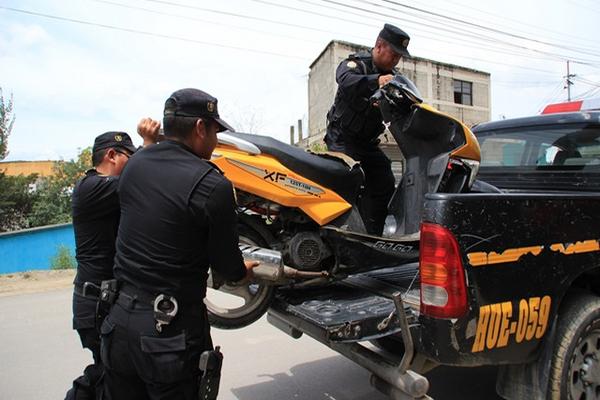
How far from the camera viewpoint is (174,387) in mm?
2113

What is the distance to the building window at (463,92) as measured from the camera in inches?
1190

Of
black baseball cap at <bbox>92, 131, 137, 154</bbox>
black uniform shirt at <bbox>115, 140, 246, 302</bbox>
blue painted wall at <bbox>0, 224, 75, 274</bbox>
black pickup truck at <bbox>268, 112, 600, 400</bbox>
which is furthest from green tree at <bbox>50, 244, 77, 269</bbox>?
black uniform shirt at <bbox>115, 140, 246, 302</bbox>

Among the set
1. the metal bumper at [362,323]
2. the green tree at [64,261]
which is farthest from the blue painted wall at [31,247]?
the metal bumper at [362,323]

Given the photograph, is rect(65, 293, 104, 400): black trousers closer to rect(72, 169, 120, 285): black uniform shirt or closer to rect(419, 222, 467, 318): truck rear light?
rect(72, 169, 120, 285): black uniform shirt

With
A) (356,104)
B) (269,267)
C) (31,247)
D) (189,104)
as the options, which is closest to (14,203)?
(31,247)

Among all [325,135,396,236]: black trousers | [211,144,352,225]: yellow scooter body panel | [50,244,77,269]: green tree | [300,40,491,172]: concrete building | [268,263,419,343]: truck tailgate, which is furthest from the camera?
[300,40,491,172]: concrete building

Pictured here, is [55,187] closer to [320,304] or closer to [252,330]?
[252,330]

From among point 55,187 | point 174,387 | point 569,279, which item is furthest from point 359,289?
point 55,187

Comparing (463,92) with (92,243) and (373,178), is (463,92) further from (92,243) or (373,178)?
(92,243)

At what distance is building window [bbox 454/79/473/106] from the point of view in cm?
3022

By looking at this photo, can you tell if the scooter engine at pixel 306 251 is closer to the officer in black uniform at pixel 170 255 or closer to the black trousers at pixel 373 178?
the black trousers at pixel 373 178

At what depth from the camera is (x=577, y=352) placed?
272 centimetres

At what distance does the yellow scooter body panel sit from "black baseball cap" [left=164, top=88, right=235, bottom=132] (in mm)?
1031

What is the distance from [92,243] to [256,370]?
6.44 feet
